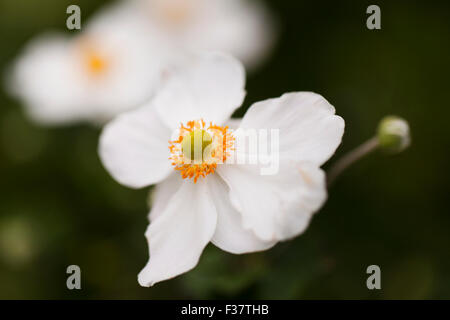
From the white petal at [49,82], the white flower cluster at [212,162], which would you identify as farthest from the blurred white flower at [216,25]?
the white flower cluster at [212,162]

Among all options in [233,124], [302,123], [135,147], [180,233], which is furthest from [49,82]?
[302,123]

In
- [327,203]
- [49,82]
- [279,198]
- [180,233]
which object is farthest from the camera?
[49,82]

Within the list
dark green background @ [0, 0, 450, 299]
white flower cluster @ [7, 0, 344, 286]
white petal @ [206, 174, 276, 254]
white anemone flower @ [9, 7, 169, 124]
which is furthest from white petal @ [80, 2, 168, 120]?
white petal @ [206, 174, 276, 254]

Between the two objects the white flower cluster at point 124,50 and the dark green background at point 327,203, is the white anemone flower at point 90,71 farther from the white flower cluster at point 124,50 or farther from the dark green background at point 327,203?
the dark green background at point 327,203

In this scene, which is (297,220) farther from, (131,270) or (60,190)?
(60,190)

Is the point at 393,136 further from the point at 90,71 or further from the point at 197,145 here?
the point at 90,71

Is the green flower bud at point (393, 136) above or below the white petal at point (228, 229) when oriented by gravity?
above

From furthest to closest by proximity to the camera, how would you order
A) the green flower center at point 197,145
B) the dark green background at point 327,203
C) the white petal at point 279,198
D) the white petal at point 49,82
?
the white petal at point 49,82 < the dark green background at point 327,203 < the green flower center at point 197,145 < the white petal at point 279,198
